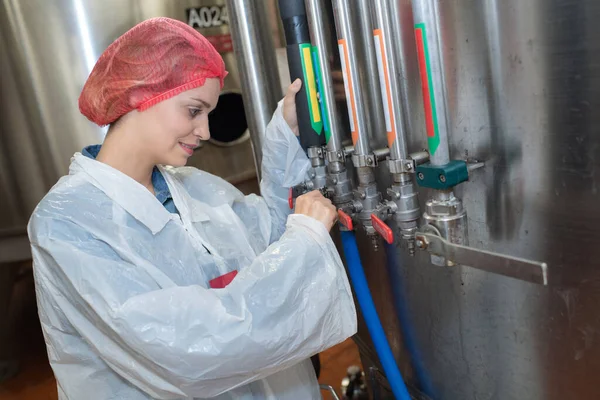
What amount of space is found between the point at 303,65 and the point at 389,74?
206 millimetres

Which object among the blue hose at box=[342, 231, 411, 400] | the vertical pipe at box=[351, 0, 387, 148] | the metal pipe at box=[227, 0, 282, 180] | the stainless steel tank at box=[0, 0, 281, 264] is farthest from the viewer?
the stainless steel tank at box=[0, 0, 281, 264]

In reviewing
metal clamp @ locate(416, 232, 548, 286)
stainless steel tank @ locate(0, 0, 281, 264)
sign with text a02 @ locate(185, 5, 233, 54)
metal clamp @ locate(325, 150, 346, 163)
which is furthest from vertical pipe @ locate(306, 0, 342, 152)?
Result: sign with text a02 @ locate(185, 5, 233, 54)

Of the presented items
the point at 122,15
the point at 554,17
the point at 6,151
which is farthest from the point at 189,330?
the point at 6,151

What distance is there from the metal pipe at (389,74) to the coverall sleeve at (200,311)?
160 mm

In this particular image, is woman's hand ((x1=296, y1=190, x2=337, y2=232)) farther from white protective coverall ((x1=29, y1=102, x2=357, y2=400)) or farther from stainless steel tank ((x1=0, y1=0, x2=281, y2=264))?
stainless steel tank ((x1=0, y1=0, x2=281, y2=264))

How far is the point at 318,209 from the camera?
2.43ft

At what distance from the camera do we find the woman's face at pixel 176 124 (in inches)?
30.0

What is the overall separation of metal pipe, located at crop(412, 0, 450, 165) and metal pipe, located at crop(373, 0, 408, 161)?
0.14 feet

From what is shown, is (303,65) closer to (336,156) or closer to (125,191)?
(336,156)

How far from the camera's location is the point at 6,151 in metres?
1.54

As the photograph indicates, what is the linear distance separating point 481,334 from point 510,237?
0.16 m

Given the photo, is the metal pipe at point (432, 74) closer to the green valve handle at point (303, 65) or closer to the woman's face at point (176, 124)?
the green valve handle at point (303, 65)

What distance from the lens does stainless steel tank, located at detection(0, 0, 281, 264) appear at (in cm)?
139

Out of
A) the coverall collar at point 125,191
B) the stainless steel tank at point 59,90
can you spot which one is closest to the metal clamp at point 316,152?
the coverall collar at point 125,191
